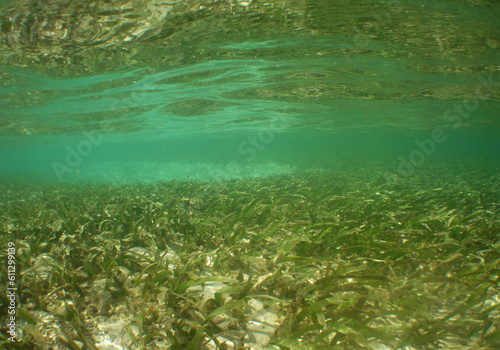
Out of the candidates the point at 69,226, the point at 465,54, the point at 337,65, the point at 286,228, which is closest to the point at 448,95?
the point at 465,54

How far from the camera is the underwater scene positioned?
7.89ft

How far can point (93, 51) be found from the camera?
9938 millimetres

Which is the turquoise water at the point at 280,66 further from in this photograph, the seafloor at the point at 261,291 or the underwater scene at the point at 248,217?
the seafloor at the point at 261,291

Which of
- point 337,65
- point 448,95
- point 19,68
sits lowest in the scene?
point 448,95

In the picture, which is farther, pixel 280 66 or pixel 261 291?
pixel 280 66

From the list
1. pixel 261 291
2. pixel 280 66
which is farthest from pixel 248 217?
pixel 280 66

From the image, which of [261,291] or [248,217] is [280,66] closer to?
[248,217]

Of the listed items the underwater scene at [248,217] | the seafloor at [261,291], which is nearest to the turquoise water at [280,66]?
the underwater scene at [248,217]

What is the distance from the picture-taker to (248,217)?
498 cm

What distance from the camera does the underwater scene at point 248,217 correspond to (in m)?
2.41

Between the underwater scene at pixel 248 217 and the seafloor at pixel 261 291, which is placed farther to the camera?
the underwater scene at pixel 248 217

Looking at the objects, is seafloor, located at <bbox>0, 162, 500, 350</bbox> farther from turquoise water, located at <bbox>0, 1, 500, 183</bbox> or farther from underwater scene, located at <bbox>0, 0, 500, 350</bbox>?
turquoise water, located at <bbox>0, 1, 500, 183</bbox>

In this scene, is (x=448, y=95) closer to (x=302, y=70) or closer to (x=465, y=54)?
(x=465, y=54)

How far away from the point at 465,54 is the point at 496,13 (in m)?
3.63
